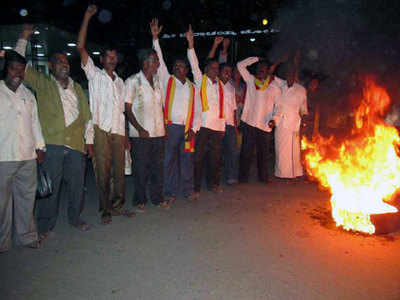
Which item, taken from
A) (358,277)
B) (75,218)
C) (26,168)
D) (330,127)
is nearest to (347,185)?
(358,277)

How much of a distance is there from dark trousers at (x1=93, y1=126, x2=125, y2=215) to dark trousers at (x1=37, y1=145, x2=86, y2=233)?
0.91 ft

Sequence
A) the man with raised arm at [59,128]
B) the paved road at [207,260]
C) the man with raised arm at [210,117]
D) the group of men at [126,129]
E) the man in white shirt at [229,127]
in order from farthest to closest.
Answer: the man in white shirt at [229,127], the man with raised arm at [210,117], the man with raised arm at [59,128], the group of men at [126,129], the paved road at [207,260]

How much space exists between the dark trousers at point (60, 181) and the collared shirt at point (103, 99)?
560 mm

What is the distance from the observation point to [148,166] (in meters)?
5.67

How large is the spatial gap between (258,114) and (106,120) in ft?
11.1

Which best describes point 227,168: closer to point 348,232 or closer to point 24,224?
point 348,232

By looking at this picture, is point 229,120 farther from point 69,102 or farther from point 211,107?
point 69,102

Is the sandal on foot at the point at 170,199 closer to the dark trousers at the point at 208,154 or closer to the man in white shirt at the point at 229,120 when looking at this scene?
the dark trousers at the point at 208,154

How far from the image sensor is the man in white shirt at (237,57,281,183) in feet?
23.9

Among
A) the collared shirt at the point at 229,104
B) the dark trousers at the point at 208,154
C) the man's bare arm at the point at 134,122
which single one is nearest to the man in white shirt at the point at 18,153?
the man's bare arm at the point at 134,122

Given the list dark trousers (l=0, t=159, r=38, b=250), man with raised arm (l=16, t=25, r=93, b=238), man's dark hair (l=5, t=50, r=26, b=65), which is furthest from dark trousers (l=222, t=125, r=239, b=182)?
man's dark hair (l=5, t=50, r=26, b=65)

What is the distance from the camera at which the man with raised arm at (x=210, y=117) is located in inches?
249

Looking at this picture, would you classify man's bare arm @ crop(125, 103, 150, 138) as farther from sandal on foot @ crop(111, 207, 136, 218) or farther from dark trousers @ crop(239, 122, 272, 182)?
dark trousers @ crop(239, 122, 272, 182)

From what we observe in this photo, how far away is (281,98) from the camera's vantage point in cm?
749
